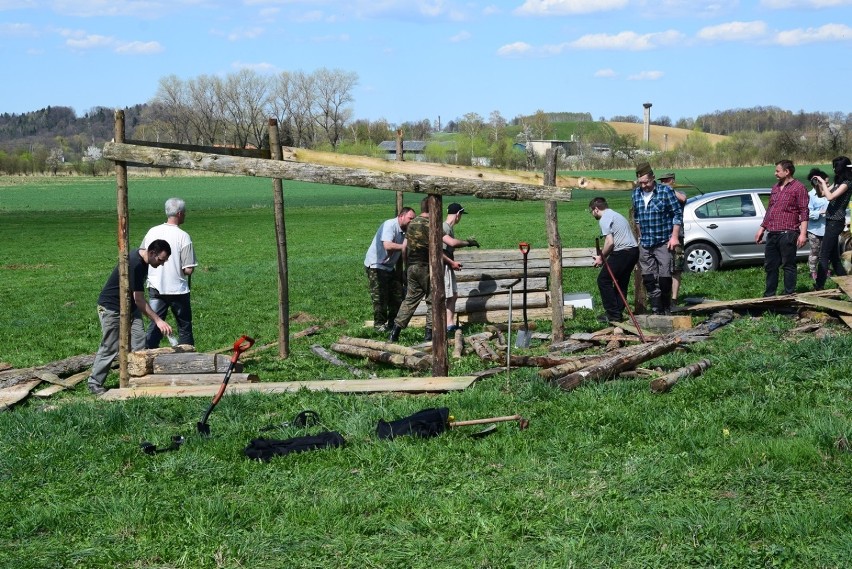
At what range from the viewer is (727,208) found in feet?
62.6

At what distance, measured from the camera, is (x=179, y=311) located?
39.1ft

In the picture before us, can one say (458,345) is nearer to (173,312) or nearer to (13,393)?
(173,312)

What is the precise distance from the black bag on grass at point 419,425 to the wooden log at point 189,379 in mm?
2813

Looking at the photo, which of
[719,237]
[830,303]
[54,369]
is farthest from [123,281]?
[719,237]

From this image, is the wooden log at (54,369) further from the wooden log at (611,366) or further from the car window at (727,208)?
the car window at (727,208)

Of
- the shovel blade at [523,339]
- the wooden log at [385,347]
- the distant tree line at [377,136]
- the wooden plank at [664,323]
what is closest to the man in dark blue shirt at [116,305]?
the wooden log at [385,347]

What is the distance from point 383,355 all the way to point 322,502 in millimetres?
5072

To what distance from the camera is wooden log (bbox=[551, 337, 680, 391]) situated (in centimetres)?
891

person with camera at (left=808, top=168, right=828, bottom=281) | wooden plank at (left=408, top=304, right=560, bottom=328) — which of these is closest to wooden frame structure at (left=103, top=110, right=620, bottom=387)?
wooden plank at (left=408, top=304, right=560, bottom=328)

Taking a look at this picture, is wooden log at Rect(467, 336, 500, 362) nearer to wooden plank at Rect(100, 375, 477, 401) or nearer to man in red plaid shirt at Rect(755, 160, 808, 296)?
wooden plank at Rect(100, 375, 477, 401)

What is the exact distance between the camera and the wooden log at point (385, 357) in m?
10.6

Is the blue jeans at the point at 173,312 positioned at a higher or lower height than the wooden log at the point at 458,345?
higher

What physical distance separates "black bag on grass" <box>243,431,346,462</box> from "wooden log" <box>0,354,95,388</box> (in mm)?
5065

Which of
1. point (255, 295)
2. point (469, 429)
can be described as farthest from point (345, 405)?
point (255, 295)
